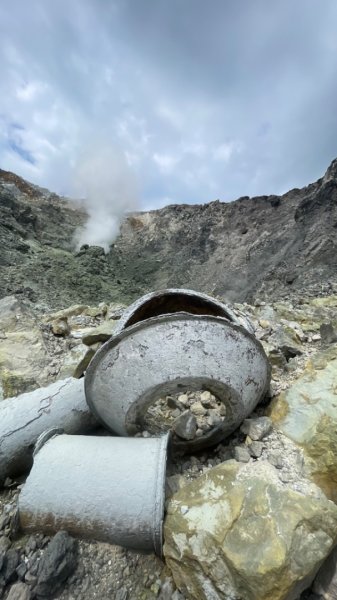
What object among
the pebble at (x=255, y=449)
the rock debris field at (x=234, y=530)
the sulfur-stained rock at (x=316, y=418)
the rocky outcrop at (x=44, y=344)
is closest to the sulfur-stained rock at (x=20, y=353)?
the rocky outcrop at (x=44, y=344)

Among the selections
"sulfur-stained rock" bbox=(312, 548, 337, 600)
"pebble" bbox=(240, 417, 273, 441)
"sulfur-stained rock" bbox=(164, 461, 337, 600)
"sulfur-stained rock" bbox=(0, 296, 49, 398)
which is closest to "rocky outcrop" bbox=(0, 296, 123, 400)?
"sulfur-stained rock" bbox=(0, 296, 49, 398)

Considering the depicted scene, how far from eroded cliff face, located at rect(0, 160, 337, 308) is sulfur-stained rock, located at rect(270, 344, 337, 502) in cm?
873

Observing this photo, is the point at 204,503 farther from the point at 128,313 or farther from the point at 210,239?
the point at 210,239

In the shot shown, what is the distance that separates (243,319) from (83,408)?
175 cm

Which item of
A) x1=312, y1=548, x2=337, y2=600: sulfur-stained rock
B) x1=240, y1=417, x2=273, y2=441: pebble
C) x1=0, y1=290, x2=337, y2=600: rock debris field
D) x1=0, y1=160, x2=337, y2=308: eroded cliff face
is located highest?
x1=0, y1=160, x2=337, y2=308: eroded cliff face

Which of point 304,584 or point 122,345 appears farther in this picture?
point 122,345

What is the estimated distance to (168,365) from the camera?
2.41 metres

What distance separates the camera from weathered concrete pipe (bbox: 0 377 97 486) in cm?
271

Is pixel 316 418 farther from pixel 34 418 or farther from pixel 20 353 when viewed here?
pixel 20 353

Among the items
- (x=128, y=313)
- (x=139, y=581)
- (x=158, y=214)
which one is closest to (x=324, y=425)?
(x=139, y=581)

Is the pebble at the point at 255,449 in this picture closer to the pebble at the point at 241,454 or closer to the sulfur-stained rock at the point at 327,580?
the pebble at the point at 241,454

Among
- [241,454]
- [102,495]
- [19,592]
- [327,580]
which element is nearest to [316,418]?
[241,454]

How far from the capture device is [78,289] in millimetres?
16750

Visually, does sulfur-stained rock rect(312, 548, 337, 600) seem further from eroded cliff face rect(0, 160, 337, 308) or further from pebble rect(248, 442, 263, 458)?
eroded cliff face rect(0, 160, 337, 308)
